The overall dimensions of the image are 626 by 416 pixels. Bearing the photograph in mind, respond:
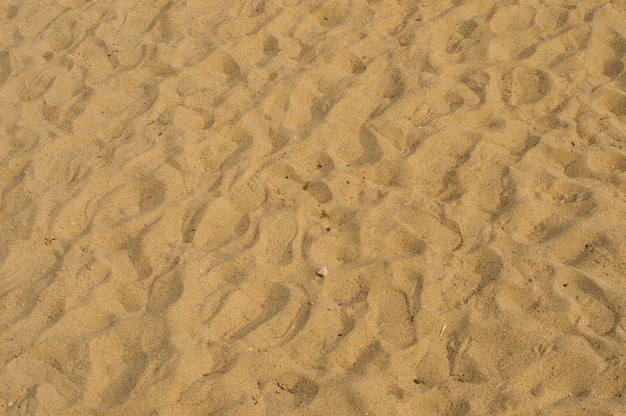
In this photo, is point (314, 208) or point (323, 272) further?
point (314, 208)

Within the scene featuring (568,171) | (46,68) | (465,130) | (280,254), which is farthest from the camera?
(46,68)

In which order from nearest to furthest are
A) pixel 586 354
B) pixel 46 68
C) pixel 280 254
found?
pixel 586 354
pixel 280 254
pixel 46 68

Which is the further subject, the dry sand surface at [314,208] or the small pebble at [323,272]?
the small pebble at [323,272]

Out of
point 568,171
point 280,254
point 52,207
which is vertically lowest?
point 568,171

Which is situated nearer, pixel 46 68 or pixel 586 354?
pixel 586 354

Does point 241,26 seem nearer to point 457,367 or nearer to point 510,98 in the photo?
point 510,98

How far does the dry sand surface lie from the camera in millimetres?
3244

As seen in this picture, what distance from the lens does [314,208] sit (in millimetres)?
3998

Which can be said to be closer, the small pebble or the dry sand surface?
the dry sand surface

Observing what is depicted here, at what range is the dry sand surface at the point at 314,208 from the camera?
10.6 feet

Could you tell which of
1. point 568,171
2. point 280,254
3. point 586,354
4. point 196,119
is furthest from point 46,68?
point 586,354

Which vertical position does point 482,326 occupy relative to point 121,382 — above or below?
below

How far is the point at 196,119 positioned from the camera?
4582 mm

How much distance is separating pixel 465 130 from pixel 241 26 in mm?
1788
